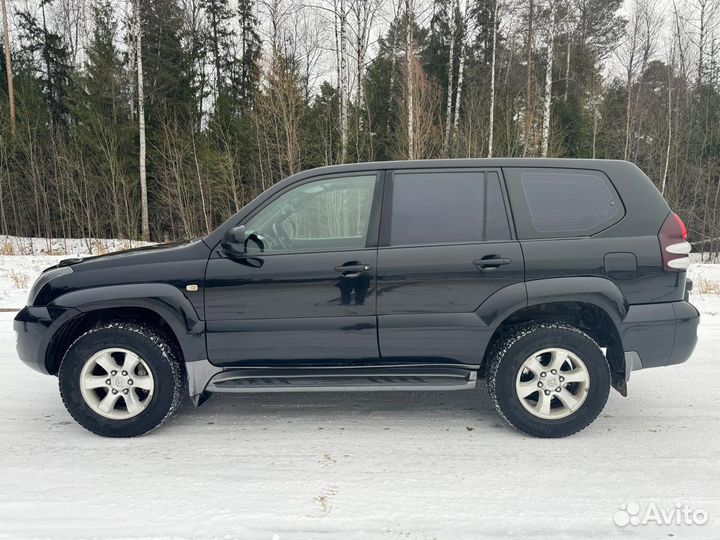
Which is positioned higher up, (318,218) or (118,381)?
(318,218)

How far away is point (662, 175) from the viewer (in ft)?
90.8

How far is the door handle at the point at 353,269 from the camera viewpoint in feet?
11.4

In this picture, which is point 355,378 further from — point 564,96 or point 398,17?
point 564,96

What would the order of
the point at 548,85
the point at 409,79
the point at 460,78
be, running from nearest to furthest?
the point at 409,79, the point at 548,85, the point at 460,78

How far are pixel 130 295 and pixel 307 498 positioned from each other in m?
1.82

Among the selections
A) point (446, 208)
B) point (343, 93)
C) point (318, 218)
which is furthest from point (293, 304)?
point (343, 93)

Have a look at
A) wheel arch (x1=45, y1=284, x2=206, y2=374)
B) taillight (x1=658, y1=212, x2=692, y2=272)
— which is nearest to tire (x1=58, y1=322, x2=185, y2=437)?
wheel arch (x1=45, y1=284, x2=206, y2=374)

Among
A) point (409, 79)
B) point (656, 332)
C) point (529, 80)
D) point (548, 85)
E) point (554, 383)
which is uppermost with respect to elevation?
point (529, 80)

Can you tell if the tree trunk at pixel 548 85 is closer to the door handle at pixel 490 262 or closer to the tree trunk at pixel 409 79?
the tree trunk at pixel 409 79

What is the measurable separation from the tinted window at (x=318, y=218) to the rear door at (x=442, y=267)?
A: 20 cm

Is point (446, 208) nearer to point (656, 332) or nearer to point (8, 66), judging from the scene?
point (656, 332)

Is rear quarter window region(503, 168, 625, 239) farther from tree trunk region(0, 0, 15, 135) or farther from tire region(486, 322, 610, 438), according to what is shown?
tree trunk region(0, 0, 15, 135)

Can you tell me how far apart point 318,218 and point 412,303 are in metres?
0.97

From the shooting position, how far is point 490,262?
3.47 m
